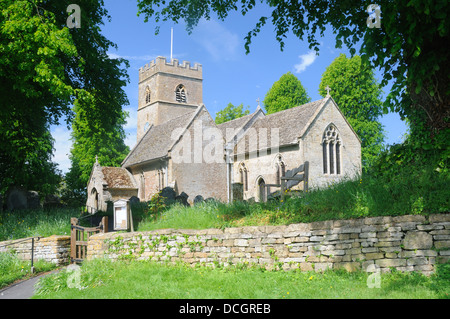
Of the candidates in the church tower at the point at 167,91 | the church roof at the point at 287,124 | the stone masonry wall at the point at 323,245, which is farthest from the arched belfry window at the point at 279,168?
the church tower at the point at 167,91

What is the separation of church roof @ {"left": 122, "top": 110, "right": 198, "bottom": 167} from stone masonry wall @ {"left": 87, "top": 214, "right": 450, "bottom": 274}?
18293 millimetres

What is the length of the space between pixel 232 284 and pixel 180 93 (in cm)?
4174

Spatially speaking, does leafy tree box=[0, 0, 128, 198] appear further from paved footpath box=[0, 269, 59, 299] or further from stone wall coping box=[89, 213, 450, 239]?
stone wall coping box=[89, 213, 450, 239]

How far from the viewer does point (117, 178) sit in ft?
110

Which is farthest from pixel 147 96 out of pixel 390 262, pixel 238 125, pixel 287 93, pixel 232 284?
pixel 390 262

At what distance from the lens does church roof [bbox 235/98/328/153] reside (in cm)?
2850

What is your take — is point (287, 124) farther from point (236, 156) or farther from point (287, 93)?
point (287, 93)

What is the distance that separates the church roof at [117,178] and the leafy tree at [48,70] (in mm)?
7913

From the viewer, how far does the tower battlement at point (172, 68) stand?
47188 mm

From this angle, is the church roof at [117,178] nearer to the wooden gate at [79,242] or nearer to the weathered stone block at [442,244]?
the wooden gate at [79,242]

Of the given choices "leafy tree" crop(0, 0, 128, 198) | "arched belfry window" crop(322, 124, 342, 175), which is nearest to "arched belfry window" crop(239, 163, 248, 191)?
"arched belfry window" crop(322, 124, 342, 175)

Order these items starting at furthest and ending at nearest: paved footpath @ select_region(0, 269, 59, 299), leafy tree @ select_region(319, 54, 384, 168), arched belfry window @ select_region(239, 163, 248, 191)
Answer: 1. leafy tree @ select_region(319, 54, 384, 168)
2. arched belfry window @ select_region(239, 163, 248, 191)
3. paved footpath @ select_region(0, 269, 59, 299)
